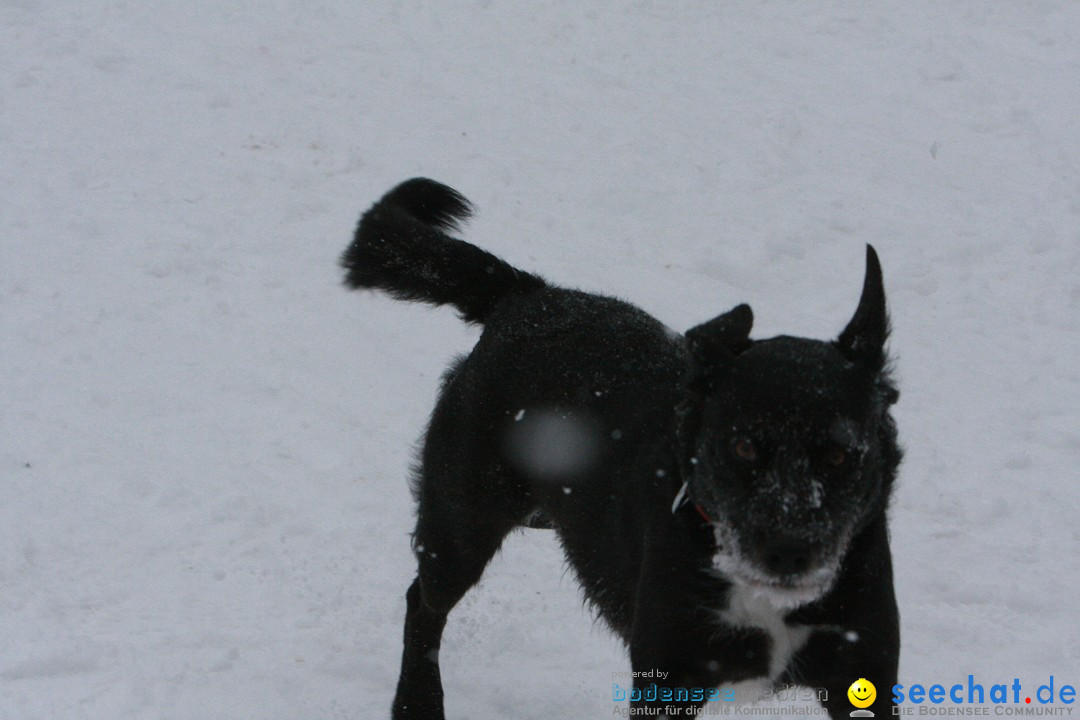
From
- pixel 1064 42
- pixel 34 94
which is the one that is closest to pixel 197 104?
pixel 34 94

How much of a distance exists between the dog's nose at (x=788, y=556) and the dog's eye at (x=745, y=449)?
24 centimetres

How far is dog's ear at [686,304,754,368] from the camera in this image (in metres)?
3.41

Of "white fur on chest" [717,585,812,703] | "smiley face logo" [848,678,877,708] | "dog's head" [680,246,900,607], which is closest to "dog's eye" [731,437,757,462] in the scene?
"dog's head" [680,246,900,607]

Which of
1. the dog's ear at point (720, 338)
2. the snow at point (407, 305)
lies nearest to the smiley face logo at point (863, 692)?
the dog's ear at point (720, 338)

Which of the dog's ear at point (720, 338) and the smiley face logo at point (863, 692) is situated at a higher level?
the dog's ear at point (720, 338)

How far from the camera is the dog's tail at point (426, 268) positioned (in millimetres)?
4656

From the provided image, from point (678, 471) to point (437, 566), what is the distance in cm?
147

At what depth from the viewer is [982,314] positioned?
7.48 m

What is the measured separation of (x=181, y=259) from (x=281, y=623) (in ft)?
11.6

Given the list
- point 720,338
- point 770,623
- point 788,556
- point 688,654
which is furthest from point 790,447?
point 688,654

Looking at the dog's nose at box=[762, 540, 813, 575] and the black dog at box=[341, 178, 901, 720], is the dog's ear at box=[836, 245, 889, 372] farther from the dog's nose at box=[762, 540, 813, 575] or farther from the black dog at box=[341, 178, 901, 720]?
the dog's nose at box=[762, 540, 813, 575]

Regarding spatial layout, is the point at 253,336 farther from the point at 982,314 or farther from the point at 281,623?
the point at 982,314

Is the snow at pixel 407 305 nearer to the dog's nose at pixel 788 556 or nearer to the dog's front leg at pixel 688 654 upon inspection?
the dog's front leg at pixel 688 654

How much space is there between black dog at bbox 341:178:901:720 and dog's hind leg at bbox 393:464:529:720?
0.01 m
